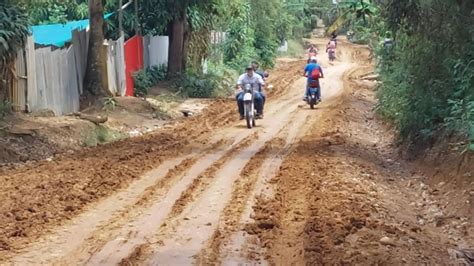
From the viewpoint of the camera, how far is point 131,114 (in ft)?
64.6

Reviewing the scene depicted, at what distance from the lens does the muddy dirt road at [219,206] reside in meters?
7.24

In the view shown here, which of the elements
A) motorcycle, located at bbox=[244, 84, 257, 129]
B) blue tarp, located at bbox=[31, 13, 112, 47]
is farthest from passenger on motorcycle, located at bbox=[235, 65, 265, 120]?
blue tarp, located at bbox=[31, 13, 112, 47]

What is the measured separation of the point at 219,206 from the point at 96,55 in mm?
11234

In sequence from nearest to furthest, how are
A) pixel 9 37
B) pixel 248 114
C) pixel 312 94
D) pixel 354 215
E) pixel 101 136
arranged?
pixel 354 215 → pixel 9 37 → pixel 101 136 → pixel 248 114 → pixel 312 94

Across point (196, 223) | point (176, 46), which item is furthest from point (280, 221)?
point (176, 46)

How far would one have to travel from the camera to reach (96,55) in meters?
19.7

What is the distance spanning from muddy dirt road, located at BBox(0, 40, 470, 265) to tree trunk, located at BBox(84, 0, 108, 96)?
3.81m

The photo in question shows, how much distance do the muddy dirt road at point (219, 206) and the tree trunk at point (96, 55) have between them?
12.5 ft

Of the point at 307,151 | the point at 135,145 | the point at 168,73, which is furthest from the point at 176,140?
the point at 168,73

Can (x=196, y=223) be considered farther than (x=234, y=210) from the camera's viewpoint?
No

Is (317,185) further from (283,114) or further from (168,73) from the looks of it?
(168,73)

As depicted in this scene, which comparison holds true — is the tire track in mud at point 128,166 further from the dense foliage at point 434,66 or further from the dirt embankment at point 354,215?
the dense foliage at point 434,66

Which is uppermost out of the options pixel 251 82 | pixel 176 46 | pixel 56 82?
pixel 176 46

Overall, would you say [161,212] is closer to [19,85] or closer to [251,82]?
[19,85]
